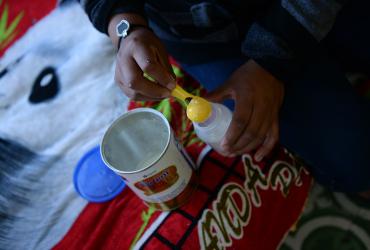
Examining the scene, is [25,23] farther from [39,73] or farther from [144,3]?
[144,3]

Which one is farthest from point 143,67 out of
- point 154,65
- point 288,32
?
point 288,32

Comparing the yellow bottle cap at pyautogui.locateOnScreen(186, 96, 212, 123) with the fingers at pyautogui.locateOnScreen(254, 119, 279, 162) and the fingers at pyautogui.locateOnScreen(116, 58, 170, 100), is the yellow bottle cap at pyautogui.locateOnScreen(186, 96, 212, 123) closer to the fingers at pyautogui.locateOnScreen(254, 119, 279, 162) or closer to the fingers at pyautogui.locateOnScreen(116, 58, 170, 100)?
the fingers at pyautogui.locateOnScreen(116, 58, 170, 100)

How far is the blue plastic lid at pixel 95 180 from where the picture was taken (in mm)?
743

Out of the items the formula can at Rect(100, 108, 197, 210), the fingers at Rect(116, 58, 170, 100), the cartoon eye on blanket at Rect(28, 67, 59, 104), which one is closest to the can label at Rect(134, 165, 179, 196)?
the formula can at Rect(100, 108, 197, 210)

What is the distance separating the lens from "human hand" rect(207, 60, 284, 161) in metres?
0.59

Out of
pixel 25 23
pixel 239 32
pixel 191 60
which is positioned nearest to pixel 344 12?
pixel 239 32

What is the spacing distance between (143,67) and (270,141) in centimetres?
25

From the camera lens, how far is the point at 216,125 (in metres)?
0.57

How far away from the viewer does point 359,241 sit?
2.52ft

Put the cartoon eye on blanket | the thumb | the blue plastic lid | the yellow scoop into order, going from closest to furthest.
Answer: the yellow scoop, the thumb, the blue plastic lid, the cartoon eye on blanket

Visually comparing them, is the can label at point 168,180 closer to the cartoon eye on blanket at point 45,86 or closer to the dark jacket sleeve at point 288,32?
the dark jacket sleeve at point 288,32

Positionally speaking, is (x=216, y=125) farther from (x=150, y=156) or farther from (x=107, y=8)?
(x=107, y=8)

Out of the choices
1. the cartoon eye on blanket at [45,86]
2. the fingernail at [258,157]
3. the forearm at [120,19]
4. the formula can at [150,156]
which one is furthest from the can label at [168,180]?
the cartoon eye on blanket at [45,86]

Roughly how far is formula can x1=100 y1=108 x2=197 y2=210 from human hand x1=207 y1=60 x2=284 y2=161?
0.08 m
